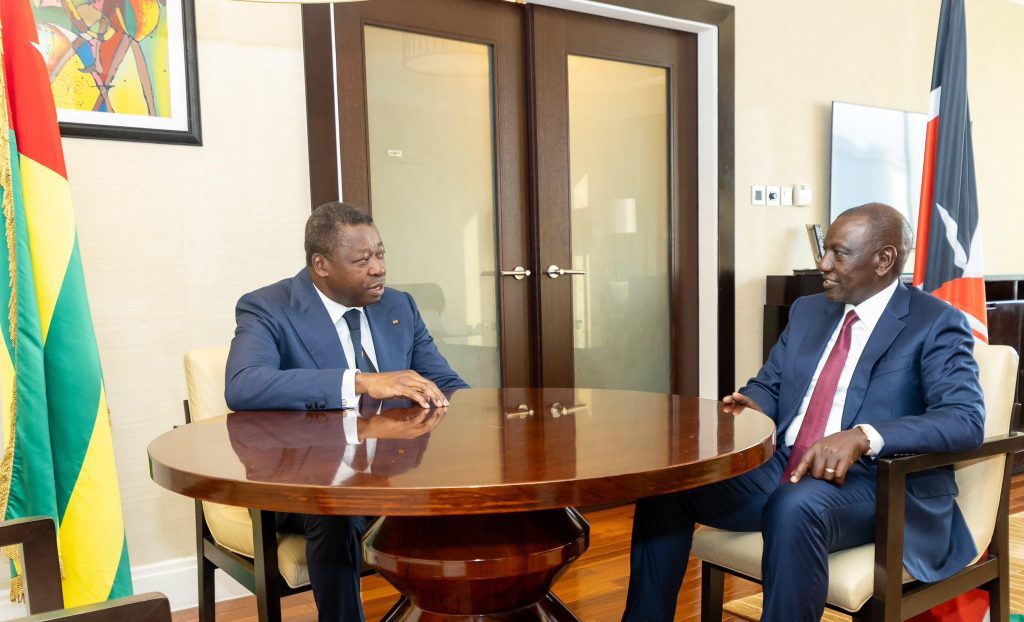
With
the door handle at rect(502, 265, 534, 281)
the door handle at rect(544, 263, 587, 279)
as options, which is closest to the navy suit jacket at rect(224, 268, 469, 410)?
the door handle at rect(502, 265, 534, 281)

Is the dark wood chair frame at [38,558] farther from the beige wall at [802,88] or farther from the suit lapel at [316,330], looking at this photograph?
the beige wall at [802,88]

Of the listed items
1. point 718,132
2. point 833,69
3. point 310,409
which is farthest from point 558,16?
point 310,409

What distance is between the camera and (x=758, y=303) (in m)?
4.47

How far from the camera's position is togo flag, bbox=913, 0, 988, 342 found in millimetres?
3650

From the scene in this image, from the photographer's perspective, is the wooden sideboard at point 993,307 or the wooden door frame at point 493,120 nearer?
the wooden door frame at point 493,120

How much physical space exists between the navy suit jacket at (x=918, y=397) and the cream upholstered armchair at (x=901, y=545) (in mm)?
46

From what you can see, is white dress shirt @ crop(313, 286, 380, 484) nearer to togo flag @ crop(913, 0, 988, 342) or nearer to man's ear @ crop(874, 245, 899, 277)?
man's ear @ crop(874, 245, 899, 277)

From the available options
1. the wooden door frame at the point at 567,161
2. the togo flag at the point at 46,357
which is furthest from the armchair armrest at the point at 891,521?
the wooden door frame at the point at 567,161

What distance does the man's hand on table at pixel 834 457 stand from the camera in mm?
1822

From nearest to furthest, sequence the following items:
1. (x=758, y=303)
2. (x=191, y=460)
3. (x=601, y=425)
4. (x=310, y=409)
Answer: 1. (x=191, y=460)
2. (x=601, y=425)
3. (x=310, y=409)
4. (x=758, y=303)

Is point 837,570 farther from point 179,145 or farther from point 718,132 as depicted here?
point 718,132

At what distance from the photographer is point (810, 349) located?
7.39ft

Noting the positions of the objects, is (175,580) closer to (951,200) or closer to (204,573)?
(204,573)

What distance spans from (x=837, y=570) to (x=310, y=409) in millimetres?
1210
